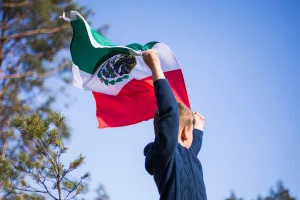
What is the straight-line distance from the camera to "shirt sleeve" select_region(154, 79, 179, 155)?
1658mm

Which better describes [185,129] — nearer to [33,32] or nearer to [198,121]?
[198,121]

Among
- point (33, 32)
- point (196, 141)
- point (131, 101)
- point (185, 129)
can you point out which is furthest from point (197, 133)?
point (33, 32)

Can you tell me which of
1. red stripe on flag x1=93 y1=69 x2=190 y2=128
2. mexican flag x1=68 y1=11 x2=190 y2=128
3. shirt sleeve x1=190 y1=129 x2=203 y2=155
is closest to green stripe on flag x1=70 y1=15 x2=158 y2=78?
mexican flag x1=68 y1=11 x2=190 y2=128

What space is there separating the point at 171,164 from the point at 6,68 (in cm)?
745

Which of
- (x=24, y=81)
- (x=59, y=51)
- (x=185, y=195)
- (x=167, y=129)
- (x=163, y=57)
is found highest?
(x=59, y=51)

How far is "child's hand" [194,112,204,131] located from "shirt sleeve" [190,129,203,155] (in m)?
0.03

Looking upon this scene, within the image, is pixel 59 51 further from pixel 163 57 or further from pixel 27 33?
pixel 163 57

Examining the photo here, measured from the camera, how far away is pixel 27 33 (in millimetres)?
8633

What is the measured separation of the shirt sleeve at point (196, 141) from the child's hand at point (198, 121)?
0.03 m

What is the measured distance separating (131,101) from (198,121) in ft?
4.29

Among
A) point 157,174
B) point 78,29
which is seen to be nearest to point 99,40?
point 78,29

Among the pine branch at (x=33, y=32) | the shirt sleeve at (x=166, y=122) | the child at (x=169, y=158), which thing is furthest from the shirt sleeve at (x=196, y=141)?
the pine branch at (x=33, y=32)

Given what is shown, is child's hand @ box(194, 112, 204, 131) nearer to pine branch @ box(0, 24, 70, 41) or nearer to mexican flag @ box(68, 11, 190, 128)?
mexican flag @ box(68, 11, 190, 128)

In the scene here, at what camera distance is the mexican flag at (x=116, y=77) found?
337cm
